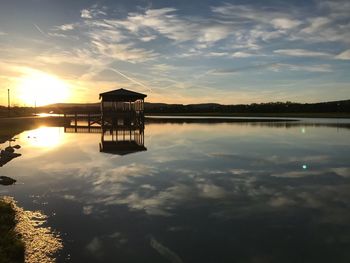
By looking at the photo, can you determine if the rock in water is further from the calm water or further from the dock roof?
the dock roof

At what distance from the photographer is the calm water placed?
7.83 m

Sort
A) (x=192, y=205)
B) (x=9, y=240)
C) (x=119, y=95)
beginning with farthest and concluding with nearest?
(x=119, y=95) < (x=192, y=205) < (x=9, y=240)

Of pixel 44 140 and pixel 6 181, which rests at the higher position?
pixel 44 140

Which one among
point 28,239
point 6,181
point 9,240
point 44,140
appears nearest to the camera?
point 9,240

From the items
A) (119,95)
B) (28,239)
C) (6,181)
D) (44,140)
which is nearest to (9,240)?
(28,239)

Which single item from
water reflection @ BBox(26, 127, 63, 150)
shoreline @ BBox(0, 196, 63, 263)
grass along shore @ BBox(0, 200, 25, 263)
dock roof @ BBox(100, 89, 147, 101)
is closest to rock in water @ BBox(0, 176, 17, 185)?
shoreline @ BBox(0, 196, 63, 263)

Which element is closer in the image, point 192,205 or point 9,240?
point 9,240

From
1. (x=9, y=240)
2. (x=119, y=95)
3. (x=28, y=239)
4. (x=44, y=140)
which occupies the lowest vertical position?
(x=28, y=239)

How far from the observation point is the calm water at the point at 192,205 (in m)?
7.83

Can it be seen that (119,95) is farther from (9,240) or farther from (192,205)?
(9,240)

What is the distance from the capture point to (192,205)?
1134 cm

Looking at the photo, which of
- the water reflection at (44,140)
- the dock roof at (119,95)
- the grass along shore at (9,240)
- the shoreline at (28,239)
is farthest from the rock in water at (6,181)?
the dock roof at (119,95)

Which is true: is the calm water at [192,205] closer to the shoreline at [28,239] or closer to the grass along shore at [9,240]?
the shoreline at [28,239]

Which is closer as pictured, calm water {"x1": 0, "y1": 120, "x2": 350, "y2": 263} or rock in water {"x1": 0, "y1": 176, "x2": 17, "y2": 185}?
calm water {"x1": 0, "y1": 120, "x2": 350, "y2": 263}
